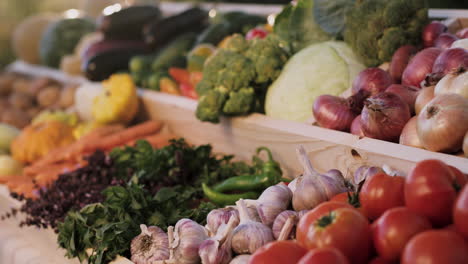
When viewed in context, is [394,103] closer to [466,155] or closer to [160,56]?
[466,155]

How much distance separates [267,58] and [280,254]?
164 cm

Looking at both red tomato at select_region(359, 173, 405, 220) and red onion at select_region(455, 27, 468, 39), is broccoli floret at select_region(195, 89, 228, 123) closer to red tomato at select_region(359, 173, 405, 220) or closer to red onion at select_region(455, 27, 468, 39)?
red onion at select_region(455, 27, 468, 39)

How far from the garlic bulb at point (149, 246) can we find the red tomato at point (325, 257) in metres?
0.70

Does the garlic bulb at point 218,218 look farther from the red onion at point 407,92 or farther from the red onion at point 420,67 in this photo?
the red onion at point 420,67

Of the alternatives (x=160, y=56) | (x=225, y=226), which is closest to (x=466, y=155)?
(x=225, y=226)

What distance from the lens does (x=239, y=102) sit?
8.71 ft

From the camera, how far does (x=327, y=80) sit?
258cm

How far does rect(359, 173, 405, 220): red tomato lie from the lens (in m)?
1.38

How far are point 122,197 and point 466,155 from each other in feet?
4.19

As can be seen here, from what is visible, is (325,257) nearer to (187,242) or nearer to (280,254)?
(280,254)

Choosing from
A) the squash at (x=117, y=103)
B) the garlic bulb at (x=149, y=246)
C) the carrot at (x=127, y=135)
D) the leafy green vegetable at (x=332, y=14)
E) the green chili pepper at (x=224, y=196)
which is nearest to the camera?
the garlic bulb at (x=149, y=246)

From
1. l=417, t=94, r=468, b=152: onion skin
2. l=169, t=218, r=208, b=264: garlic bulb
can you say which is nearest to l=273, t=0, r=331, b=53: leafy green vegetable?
l=417, t=94, r=468, b=152: onion skin

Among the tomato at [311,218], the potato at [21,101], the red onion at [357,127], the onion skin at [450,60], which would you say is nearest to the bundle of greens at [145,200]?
the red onion at [357,127]

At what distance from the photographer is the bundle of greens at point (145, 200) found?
195cm
